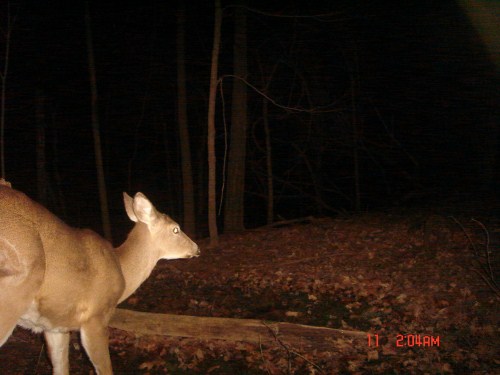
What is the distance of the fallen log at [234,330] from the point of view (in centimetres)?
619

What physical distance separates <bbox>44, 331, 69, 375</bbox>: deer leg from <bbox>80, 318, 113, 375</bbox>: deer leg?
1.88 feet

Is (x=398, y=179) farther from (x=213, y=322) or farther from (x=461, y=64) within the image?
(x=213, y=322)

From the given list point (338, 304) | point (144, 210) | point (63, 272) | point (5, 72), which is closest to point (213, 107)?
point (338, 304)

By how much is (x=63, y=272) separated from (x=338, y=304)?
4.17 m

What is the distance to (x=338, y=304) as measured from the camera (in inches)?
298

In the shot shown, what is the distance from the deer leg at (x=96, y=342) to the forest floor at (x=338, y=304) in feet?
4.05

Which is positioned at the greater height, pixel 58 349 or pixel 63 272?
pixel 63 272

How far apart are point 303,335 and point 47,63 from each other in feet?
77.5

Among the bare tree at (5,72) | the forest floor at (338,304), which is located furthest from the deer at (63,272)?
the bare tree at (5,72)

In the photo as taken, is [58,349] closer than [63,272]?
No

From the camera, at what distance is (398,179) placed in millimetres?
25516

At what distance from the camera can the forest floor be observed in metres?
5.98
